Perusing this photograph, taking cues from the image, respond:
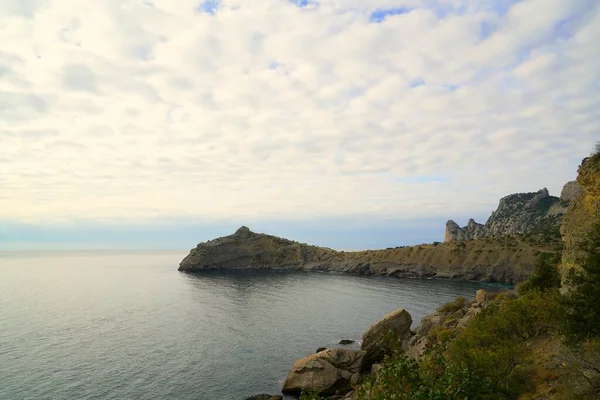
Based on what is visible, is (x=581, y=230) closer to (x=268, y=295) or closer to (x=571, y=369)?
(x=571, y=369)

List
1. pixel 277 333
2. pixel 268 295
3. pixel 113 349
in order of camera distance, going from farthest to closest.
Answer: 1. pixel 268 295
2. pixel 277 333
3. pixel 113 349

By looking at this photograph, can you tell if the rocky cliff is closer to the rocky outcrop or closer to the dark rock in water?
the rocky outcrop

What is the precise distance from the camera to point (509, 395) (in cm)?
2052

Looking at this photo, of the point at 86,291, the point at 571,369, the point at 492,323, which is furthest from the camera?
the point at 86,291

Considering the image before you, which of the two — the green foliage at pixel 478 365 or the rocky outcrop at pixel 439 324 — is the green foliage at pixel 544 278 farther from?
the green foliage at pixel 478 365

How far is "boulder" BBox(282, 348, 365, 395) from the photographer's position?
39781 mm

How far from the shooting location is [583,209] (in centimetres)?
2967

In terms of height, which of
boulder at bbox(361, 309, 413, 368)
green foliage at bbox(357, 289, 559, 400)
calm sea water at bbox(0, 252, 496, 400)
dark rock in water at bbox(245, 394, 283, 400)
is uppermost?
green foliage at bbox(357, 289, 559, 400)

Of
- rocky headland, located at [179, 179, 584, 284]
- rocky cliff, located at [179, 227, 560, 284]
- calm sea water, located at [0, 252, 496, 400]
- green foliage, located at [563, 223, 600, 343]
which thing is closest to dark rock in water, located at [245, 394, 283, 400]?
calm sea water, located at [0, 252, 496, 400]

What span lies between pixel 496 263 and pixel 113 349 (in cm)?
13512

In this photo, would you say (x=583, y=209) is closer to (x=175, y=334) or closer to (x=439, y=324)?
(x=439, y=324)

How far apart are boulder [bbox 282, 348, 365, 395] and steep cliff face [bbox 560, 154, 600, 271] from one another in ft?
78.6

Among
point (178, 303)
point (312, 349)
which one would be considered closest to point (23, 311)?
point (178, 303)

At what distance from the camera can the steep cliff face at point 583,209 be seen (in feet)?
89.6
